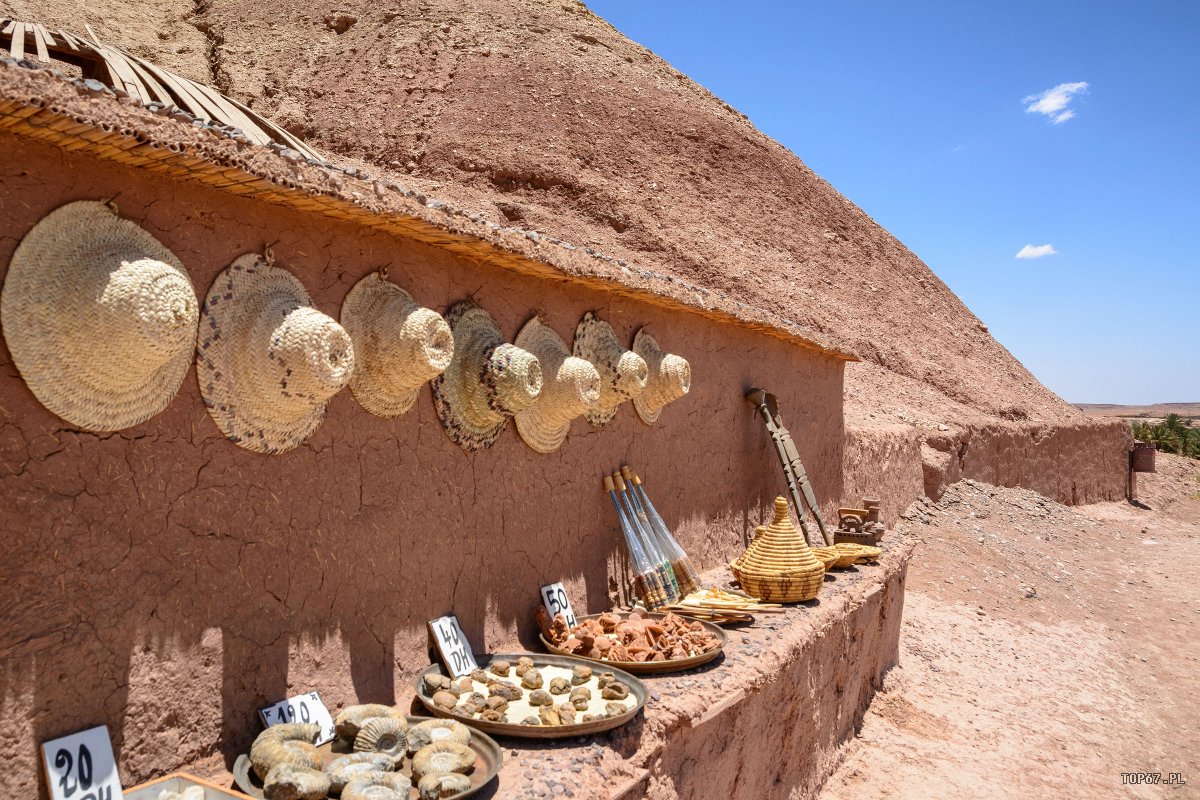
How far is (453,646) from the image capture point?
Result: 3363mm

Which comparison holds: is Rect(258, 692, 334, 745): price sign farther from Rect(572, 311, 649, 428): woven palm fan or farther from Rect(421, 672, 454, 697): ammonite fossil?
Rect(572, 311, 649, 428): woven palm fan

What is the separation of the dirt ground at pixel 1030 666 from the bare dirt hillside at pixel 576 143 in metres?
2.90

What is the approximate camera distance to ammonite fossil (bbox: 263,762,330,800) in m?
2.25

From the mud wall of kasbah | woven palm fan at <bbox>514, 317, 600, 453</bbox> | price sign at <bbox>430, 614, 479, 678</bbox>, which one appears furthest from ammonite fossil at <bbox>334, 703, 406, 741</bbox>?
the mud wall of kasbah

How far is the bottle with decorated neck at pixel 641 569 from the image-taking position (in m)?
4.54

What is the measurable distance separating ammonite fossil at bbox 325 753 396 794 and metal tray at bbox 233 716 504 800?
0.06 metres

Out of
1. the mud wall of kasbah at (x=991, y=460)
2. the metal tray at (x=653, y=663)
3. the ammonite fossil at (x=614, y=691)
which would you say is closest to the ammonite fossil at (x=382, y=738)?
the ammonite fossil at (x=614, y=691)

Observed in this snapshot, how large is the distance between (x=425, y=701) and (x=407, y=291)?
145 cm

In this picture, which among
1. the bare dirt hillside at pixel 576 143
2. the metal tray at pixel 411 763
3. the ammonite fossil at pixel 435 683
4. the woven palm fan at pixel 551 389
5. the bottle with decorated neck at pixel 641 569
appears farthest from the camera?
the bare dirt hillside at pixel 576 143

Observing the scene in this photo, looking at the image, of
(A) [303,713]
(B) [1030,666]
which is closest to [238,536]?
(A) [303,713]

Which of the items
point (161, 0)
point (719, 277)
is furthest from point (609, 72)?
point (161, 0)

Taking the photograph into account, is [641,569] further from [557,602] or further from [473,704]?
[473,704]

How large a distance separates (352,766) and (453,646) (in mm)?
944

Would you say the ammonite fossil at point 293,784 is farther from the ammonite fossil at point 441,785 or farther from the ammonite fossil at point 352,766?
the ammonite fossil at point 441,785
